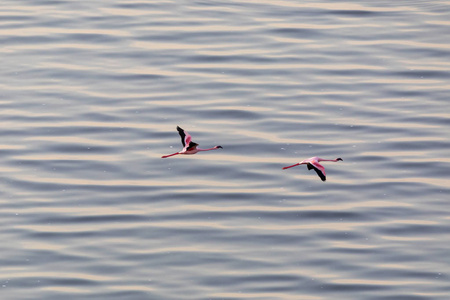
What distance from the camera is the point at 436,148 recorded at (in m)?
36.3

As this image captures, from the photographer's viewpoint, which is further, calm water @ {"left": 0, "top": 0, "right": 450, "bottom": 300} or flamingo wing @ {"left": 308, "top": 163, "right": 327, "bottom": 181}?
calm water @ {"left": 0, "top": 0, "right": 450, "bottom": 300}

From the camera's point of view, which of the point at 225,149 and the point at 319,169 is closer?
the point at 319,169

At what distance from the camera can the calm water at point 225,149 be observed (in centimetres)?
3088

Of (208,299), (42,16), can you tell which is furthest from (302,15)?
(208,299)

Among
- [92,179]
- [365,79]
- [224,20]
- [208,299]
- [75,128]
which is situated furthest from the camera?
[224,20]

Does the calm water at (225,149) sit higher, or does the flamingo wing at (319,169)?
the flamingo wing at (319,169)

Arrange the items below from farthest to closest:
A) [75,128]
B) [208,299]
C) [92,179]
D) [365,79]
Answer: [365,79]
[75,128]
[92,179]
[208,299]

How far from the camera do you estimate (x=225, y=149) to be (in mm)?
35938

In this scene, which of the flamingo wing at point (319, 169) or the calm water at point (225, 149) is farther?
the calm water at point (225, 149)

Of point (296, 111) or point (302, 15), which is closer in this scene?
point (296, 111)

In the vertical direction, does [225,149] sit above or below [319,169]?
below

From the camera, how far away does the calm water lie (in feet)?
101

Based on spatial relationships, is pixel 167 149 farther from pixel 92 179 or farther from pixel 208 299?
pixel 208 299

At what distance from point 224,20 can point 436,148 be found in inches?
390
